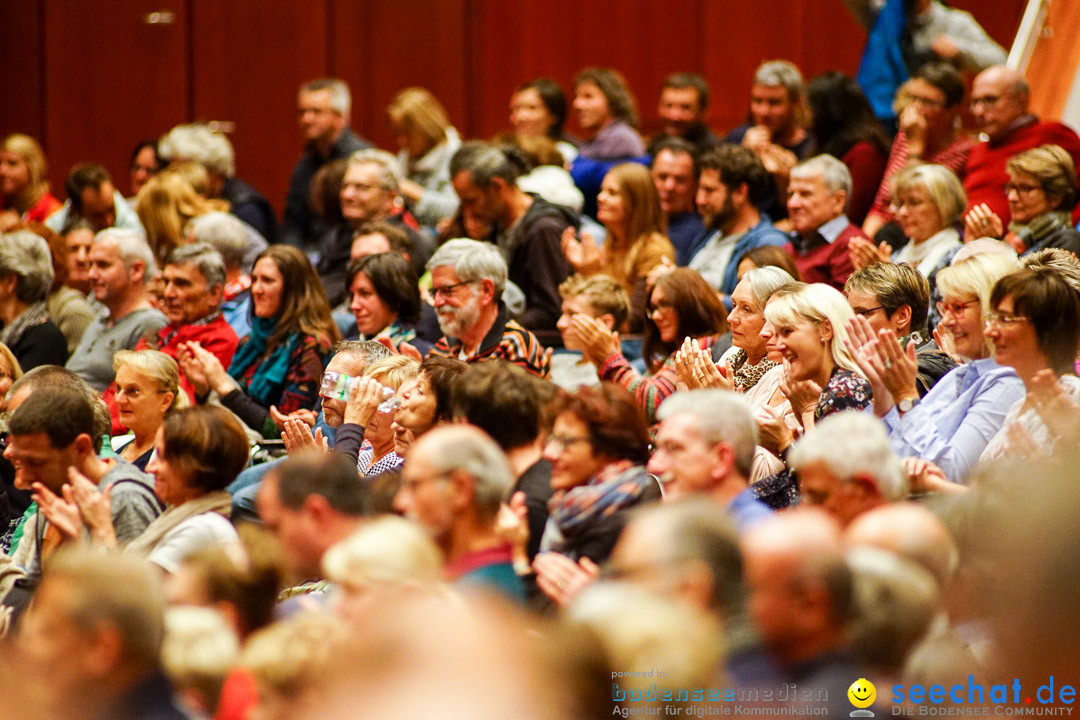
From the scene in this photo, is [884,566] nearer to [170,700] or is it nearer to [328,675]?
[328,675]

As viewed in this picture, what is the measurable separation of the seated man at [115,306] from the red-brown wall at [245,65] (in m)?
3.93

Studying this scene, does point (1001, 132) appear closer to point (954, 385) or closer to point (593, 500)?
point (954, 385)

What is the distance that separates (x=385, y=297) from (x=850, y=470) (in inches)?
99.4

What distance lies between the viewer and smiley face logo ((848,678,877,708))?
2.19 meters

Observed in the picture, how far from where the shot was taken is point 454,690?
2047mm

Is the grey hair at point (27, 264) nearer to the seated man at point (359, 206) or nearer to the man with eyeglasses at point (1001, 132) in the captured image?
the seated man at point (359, 206)

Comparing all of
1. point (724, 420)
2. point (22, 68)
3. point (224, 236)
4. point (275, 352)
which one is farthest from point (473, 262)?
point (22, 68)

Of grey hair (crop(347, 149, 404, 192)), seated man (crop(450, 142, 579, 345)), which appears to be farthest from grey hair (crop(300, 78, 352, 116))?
seated man (crop(450, 142, 579, 345))

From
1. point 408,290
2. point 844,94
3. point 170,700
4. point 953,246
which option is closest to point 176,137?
point 408,290

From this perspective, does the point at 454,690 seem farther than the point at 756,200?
No

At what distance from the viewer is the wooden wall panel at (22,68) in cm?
948

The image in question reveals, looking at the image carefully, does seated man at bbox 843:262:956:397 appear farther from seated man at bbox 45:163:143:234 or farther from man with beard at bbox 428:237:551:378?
seated man at bbox 45:163:143:234

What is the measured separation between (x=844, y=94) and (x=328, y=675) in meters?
4.90

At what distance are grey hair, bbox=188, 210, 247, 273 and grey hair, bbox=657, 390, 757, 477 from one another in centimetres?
339
